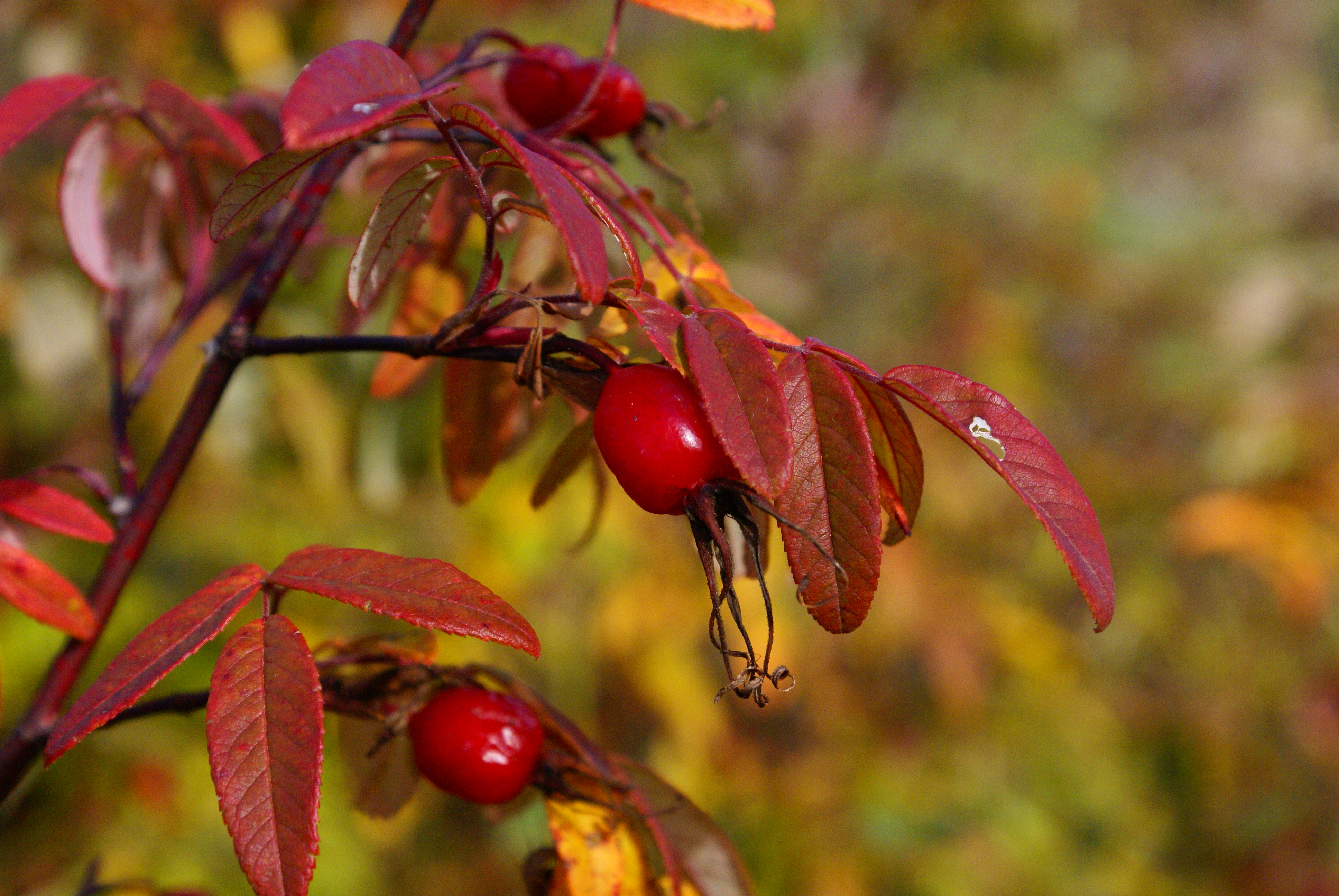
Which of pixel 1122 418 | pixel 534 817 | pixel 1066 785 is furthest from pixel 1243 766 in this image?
pixel 534 817

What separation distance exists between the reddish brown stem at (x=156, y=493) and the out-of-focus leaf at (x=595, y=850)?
0.85 feet

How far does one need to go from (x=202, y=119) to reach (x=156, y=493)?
0.66ft

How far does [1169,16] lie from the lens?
5578 mm

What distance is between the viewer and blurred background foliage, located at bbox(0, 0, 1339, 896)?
1.44 m

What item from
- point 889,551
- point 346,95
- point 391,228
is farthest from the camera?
point 889,551

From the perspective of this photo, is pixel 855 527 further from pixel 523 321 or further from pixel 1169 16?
pixel 1169 16

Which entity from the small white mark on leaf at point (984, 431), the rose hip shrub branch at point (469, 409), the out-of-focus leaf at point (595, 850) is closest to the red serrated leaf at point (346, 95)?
the rose hip shrub branch at point (469, 409)

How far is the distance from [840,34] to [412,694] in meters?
2.38

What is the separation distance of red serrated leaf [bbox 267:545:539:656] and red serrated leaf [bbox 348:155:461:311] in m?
0.11

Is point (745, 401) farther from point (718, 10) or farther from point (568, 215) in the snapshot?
point (718, 10)

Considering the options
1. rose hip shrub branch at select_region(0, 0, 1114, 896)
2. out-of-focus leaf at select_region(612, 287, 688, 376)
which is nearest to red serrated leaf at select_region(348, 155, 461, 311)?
rose hip shrub branch at select_region(0, 0, 1114, 896)

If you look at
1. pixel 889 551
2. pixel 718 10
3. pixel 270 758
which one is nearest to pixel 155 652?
pixel 270 758

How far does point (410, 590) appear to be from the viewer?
0.38 m

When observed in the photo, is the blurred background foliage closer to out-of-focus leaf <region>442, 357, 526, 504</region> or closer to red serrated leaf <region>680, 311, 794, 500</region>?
out-of-focus leaf <region>442, 357, 526, 504</region>
